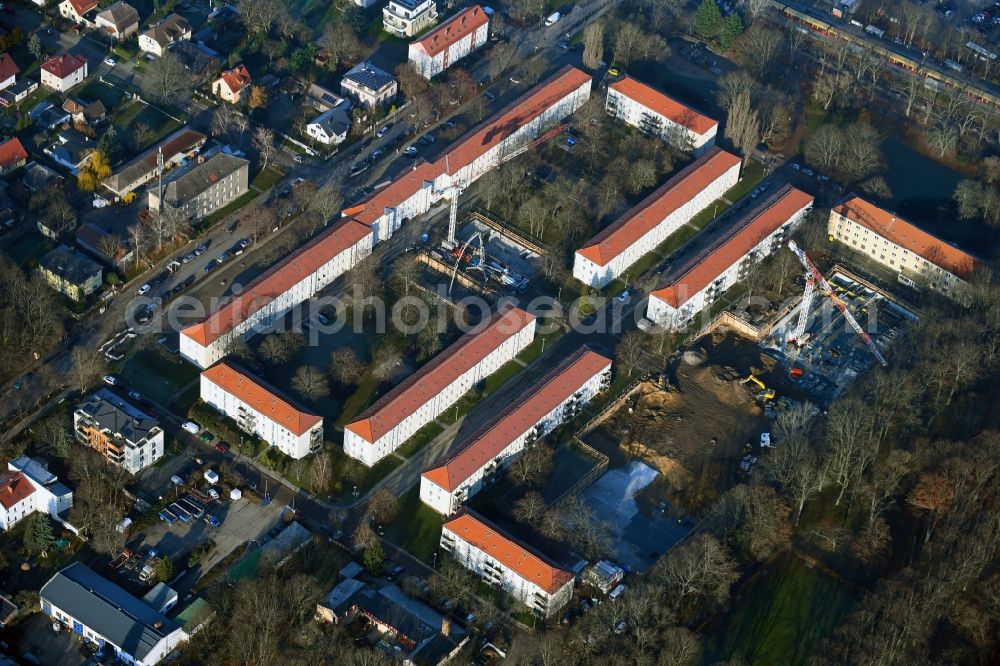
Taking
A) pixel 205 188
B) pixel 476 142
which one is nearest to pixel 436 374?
pixel 205 188

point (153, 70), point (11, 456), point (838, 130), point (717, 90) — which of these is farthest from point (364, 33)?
point (11, 456)

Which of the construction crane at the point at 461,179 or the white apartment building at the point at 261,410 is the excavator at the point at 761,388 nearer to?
the construction crane at the point at 461,179

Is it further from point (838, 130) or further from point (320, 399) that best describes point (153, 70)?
point (838, 130)

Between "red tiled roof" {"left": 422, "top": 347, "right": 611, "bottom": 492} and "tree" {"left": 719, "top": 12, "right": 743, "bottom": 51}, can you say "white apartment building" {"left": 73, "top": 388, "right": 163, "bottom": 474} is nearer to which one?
"red tiled roof" {"left": 422, "top": 347, "right": 611, "bottom": 492}

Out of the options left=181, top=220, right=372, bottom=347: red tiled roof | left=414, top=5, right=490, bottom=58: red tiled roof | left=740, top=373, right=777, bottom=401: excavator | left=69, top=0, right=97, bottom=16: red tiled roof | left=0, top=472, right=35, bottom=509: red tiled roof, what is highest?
left=414, top=5, right=490, bottom=58: red tiled roof

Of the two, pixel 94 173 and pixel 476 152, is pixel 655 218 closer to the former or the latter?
pixel 476 152

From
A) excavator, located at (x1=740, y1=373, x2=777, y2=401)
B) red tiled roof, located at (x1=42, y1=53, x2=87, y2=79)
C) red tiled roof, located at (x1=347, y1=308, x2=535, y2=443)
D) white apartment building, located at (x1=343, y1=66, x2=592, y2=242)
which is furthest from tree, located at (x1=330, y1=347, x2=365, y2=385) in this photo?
red tiled roof, located at (x1=42, y1=53, x2=87, y2=79)

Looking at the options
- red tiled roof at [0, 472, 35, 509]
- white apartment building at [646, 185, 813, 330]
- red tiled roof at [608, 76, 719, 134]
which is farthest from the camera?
red tiled roof at [608, 76, 719, 134]
